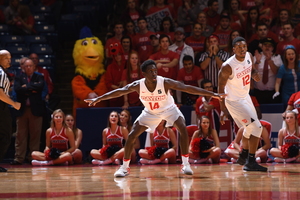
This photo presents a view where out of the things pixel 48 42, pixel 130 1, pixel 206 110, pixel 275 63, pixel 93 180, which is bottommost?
pixel 93 180

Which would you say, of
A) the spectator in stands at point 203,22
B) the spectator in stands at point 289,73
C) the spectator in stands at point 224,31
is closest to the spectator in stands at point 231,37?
the spectator in stands at point 224,31

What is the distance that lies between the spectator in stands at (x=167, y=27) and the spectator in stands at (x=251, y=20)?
1.66 m

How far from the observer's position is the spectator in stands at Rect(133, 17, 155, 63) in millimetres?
10898

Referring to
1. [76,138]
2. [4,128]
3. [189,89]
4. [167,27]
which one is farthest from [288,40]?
[4,128]

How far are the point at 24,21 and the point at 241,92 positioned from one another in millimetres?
7482

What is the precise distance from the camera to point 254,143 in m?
7.15

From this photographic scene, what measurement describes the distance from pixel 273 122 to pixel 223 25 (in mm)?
2447

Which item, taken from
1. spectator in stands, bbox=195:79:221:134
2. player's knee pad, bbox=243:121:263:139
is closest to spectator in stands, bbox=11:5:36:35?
spectator in stands, bbox=195:79:221:134

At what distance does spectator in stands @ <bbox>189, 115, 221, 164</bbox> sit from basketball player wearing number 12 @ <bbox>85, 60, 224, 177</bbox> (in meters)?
2.35

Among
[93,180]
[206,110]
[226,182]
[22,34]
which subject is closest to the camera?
[226,182]

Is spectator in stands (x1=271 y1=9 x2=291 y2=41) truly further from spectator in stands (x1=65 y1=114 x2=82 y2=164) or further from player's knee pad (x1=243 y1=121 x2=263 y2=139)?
spectator in stands (x1=65 y1=114 x2=82 y2=164)

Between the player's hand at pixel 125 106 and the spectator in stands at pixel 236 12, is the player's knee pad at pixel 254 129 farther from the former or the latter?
the spectator in stands at pixel 236 12

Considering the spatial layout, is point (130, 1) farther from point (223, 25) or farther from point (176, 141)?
point (176, 141)

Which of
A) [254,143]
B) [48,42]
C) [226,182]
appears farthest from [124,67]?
[226,182]
